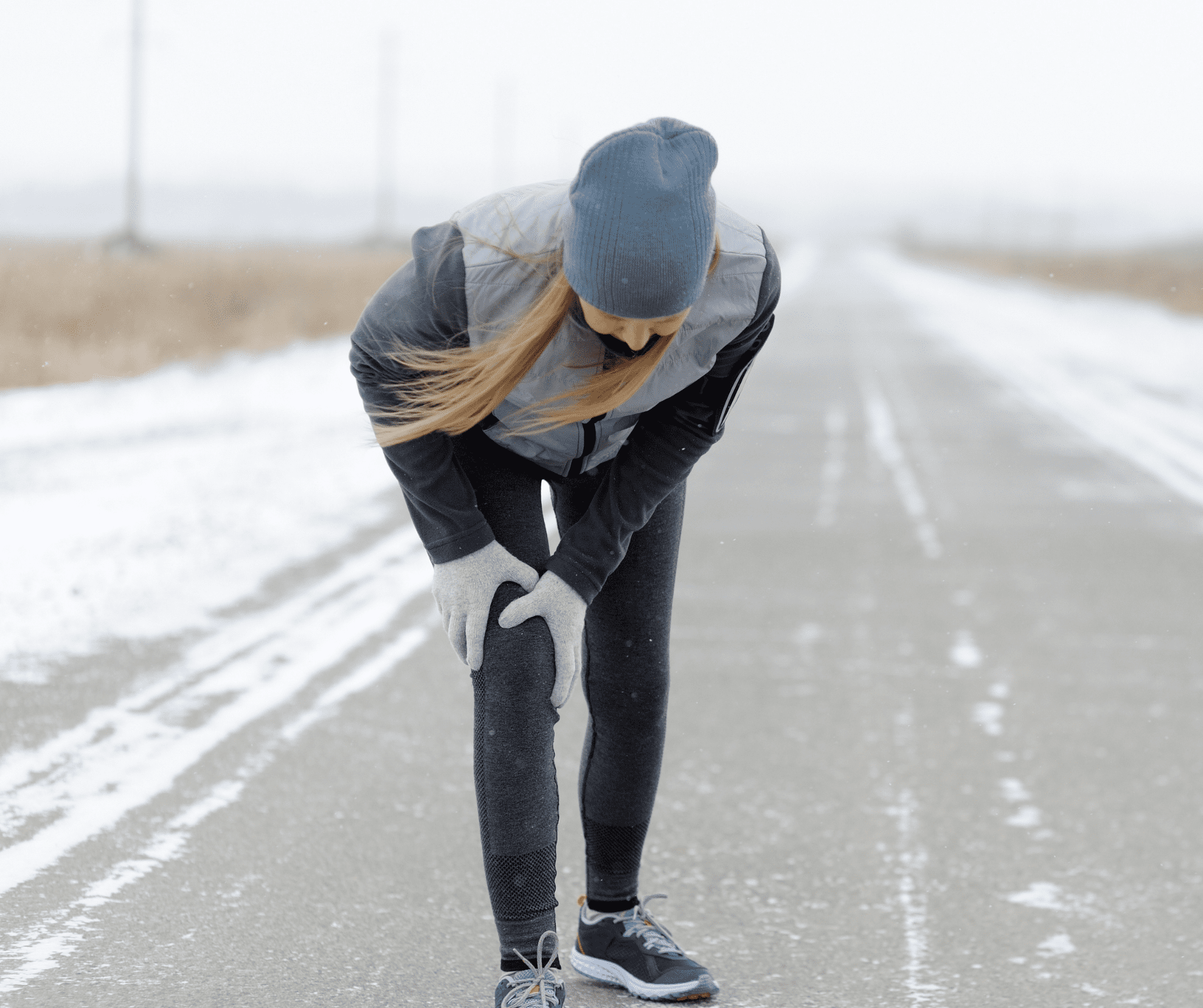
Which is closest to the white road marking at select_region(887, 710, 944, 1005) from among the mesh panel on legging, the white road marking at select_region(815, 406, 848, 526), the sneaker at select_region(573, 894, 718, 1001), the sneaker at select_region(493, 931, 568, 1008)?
the sneaker at select_region(573, 894, 718, 1001)

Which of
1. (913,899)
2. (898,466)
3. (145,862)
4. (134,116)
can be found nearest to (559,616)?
(913,899)

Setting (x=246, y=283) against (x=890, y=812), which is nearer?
(x=890, y=812)

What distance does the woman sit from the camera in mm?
1974

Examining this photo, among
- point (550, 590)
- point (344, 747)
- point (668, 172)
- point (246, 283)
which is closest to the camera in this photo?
point (668, 172)

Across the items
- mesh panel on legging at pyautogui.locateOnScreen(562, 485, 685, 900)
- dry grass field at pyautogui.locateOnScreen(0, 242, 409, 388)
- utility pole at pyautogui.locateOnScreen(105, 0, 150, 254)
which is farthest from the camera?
utility pole at pyautogui.locateOnScreen(105, 0, 150, 254)

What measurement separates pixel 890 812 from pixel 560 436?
72.0 inches

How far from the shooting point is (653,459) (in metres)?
2.35

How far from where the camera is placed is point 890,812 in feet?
12.0

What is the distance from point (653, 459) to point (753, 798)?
1645 mm

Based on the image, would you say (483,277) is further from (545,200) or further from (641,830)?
(641,830)

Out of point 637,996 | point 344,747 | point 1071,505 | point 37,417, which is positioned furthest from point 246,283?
point 637,996

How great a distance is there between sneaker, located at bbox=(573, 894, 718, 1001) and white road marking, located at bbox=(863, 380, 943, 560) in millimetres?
4443

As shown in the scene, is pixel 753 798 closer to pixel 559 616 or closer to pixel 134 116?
pixel 559 616

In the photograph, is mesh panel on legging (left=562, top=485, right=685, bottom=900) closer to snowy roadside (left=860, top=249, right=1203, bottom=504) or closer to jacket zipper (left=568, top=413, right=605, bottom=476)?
jacket zipper (left=568, top=413, right=605, bottom=476)
